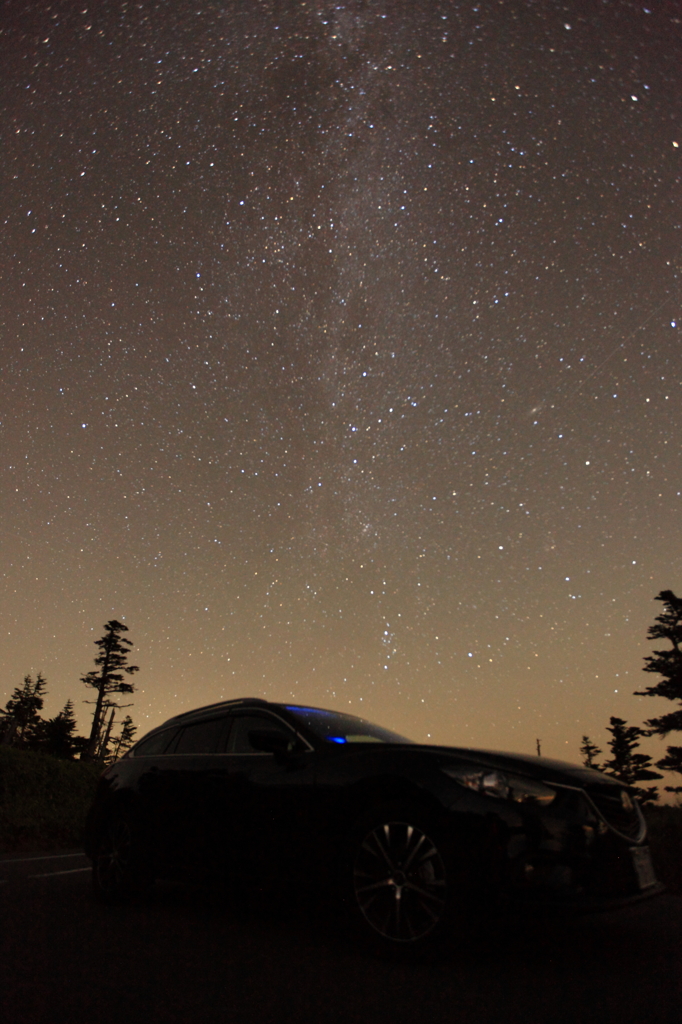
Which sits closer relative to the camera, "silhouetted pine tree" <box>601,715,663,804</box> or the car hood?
the car hood

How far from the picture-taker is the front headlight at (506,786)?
11.5 ft

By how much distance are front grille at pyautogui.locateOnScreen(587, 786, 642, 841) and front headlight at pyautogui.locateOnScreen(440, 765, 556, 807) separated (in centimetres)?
35

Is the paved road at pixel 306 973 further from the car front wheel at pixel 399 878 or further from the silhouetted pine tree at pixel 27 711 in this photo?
the silhouetted pine tree at pixel 27 711

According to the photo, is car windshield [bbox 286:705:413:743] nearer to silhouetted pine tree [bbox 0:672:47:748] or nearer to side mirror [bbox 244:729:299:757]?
side mirror [bbox 244:729:299:757]

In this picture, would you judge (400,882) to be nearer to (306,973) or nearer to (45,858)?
(306,973)

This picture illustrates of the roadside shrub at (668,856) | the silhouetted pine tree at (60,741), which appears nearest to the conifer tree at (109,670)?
the silhouetted pine tree at (60,741)

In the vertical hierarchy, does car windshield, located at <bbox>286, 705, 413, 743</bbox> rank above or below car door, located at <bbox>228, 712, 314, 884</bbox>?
above

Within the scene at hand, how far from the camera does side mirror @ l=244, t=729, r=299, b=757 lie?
445cm

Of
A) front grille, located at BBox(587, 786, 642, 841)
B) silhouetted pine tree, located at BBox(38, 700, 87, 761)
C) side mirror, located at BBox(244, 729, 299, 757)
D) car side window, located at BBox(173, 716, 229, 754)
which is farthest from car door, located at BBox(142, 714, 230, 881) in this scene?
silhouetted pine tree, located at BBox(38, 700, 87, 761)

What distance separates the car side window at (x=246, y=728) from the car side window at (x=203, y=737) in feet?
0.36

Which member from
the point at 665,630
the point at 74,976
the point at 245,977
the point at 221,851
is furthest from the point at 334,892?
the point at 665,630

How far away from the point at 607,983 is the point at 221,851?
261 cm

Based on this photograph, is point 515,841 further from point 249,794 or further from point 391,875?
point 249,794

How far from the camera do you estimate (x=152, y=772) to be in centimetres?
548
